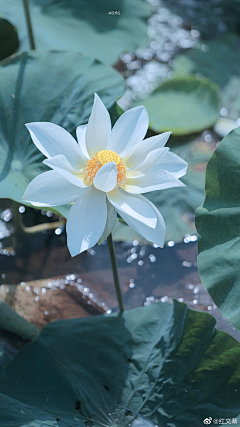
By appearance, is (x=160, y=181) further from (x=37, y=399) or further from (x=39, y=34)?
(x=39, y=34)

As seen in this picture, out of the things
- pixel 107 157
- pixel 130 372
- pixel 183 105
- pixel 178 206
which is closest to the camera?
pixel 107 157

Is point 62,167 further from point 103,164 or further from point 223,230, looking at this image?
point 223,230

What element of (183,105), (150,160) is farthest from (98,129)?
(183,105)

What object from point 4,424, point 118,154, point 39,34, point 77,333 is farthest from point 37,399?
point 39,34

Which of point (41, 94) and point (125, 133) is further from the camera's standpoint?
point (41, 94)

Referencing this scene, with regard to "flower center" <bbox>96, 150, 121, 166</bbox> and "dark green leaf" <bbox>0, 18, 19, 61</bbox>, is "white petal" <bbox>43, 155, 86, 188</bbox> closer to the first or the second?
"flower center" <bbox>96, 150, 121, 166</bbox>

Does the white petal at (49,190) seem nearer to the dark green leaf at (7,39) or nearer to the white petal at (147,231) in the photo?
the white petal at (147,231)

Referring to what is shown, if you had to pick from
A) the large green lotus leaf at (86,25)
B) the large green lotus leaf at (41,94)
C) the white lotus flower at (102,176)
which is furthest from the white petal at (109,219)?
the large green lotus leaf at (86,25)

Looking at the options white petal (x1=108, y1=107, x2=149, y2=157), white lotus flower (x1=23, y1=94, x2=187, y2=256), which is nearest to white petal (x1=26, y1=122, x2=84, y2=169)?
white lotus flower (x1=23, y1=94, x2=187, y2=256)
